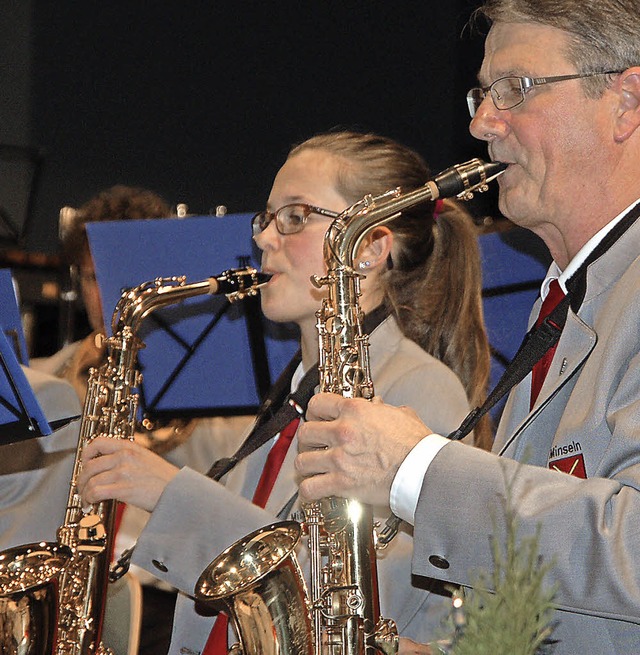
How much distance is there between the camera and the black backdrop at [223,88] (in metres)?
5.68

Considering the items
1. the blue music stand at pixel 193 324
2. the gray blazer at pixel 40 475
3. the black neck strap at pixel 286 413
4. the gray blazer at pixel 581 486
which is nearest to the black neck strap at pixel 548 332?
the gray blazer at pixel 581 486

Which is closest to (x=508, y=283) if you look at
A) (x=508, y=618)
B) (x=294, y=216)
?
(x=294, y=216)

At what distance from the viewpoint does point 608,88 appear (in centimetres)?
209

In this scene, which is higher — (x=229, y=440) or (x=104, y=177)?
(x=104, y=177)

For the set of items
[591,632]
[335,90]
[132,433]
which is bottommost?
[591,632]

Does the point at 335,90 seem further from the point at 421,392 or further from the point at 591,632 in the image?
the point at 591,632

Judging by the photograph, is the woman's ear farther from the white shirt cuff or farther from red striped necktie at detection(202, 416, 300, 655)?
the white shirt cuff

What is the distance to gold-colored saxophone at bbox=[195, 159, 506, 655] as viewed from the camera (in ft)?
7.06

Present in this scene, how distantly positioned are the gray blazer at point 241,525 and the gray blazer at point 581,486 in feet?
1.71

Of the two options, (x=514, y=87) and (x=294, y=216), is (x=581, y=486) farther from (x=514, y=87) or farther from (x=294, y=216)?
(x=294, y=216)

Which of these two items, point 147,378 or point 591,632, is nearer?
point 591,632

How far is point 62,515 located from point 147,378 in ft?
1.54

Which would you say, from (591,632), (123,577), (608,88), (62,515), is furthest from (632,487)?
(62,515)

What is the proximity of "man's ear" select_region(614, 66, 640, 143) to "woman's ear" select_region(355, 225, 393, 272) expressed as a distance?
2.73ft
